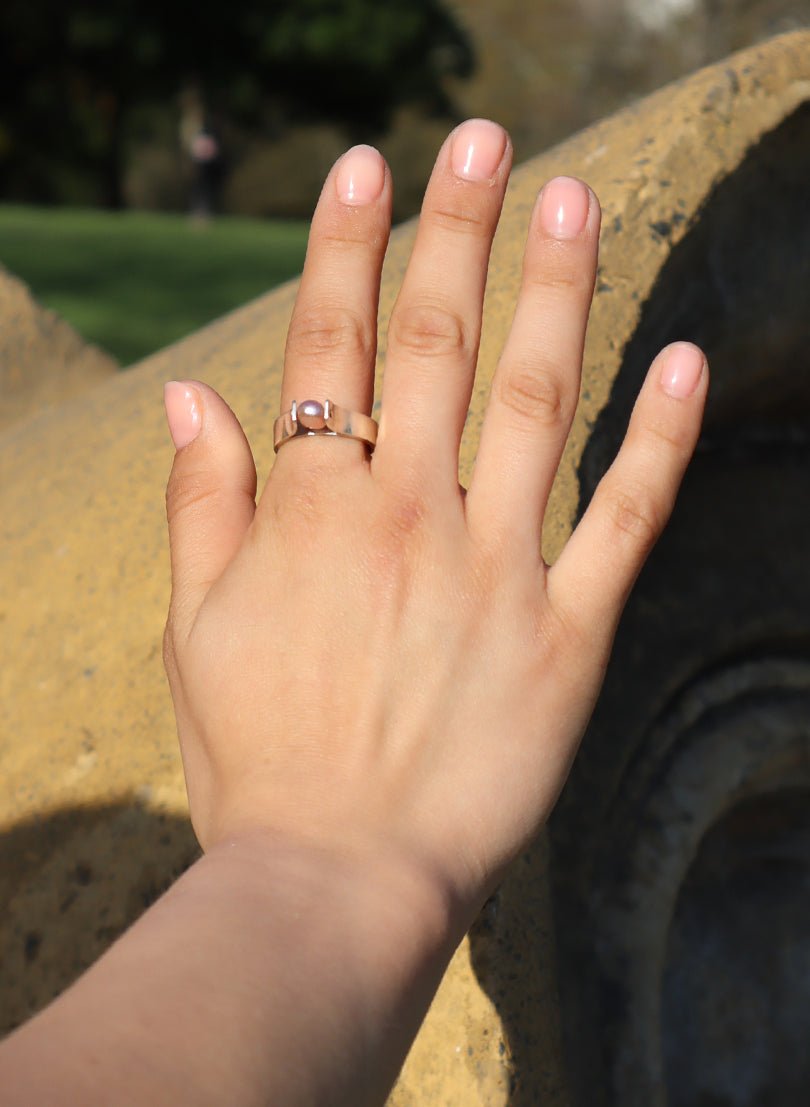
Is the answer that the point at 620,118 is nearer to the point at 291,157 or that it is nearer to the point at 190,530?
the point at 190,530

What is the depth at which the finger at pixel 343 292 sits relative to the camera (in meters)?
0.83

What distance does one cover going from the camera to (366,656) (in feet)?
2.29

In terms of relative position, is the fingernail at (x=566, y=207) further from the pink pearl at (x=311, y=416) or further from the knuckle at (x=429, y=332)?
the pink pearl at (x=311, y=416)

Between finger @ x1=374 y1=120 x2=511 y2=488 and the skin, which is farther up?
finger @ x1=374 y1=120 x2=511 y2=488

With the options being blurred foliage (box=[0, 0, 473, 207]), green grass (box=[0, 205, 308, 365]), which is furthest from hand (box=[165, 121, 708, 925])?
blurred foliage (box=[0, 0, 473, 207])

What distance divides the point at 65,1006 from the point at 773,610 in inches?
39.8

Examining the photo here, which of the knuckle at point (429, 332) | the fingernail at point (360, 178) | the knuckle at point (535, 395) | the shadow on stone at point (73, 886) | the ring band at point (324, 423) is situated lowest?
the shadow on stone at point (73, 886)

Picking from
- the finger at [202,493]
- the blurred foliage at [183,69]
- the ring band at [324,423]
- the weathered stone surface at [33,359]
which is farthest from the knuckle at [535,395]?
the blurred foliage at [183,69]

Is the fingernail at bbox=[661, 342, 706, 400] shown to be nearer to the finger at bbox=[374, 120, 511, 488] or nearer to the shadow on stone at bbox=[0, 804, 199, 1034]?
the finger at bbox=[374, 120, 511, 488]

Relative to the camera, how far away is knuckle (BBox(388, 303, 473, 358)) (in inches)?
31.5

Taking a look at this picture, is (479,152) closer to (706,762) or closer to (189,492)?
(189,492)

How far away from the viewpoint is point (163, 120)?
60.6 feet

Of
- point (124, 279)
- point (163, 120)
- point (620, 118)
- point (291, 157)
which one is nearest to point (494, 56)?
point (291, 157)

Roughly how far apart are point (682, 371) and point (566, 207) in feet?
0.52
